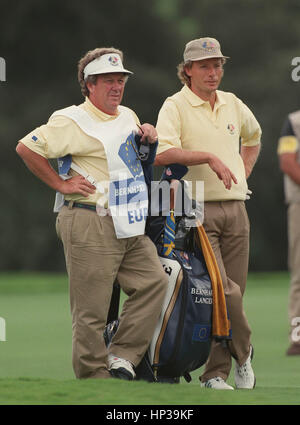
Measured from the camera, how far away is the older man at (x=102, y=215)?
19.3 ft

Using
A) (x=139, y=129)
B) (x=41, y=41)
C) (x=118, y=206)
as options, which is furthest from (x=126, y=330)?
(x=41, y=41)

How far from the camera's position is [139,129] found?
606 centimetres

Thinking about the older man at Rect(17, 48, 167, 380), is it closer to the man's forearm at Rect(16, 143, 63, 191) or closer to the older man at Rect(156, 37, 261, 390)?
the man's forearm at Rect(16, 143, 63, 191)

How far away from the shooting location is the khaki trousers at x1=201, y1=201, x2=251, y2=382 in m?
6.39

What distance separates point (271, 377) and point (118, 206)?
5.92 feet

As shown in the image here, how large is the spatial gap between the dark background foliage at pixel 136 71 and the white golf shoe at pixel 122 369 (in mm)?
17341

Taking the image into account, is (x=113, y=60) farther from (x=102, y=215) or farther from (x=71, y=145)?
(x=102, y=215)

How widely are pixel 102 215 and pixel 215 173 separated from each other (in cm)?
74

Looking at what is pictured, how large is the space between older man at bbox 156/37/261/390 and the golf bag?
6.6 inches

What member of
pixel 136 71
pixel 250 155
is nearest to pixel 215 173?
pixel 250 155

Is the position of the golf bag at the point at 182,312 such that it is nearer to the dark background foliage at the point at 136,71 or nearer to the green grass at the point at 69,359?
the green grass at the point at 69,359

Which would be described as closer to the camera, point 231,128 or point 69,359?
point 231,128

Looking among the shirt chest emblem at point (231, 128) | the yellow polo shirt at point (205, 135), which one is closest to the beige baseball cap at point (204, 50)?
the yellow polo shirt at point (205, 135)

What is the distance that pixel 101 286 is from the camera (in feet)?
19.3
